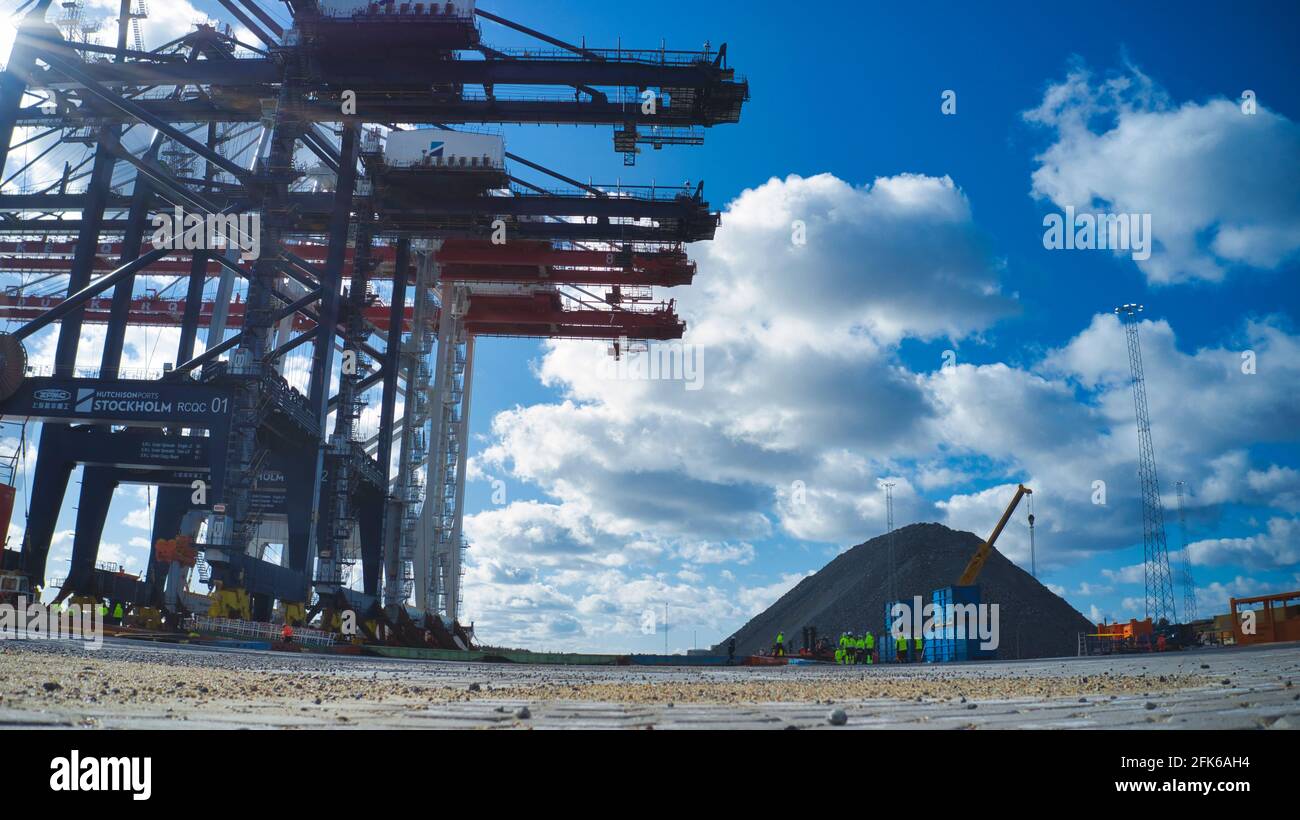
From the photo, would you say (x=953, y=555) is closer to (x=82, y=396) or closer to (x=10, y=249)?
(x=82, y=396)

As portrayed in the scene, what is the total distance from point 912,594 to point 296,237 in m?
44.2

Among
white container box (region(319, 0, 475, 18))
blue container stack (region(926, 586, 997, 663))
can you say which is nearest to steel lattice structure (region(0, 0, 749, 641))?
white container box (region(319, 0, 475, 18))

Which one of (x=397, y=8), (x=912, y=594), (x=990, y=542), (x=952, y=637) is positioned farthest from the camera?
(x=912, y=594)

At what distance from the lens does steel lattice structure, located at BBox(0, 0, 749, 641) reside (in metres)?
30.7

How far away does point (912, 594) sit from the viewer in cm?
6288

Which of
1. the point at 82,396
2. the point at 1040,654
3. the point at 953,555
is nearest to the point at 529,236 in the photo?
the point at 82,396

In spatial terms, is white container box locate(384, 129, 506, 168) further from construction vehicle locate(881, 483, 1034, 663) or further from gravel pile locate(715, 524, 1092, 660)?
gravel pile locate(715, 524, 1092, 660)

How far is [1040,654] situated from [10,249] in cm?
6039

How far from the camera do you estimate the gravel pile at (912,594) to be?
54031 mm

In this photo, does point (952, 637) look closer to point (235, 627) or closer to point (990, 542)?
point (990, 542)

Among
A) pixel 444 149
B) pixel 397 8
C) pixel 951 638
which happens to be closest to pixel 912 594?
pixel 951 638

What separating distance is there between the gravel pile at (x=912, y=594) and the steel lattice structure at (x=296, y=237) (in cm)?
2474
